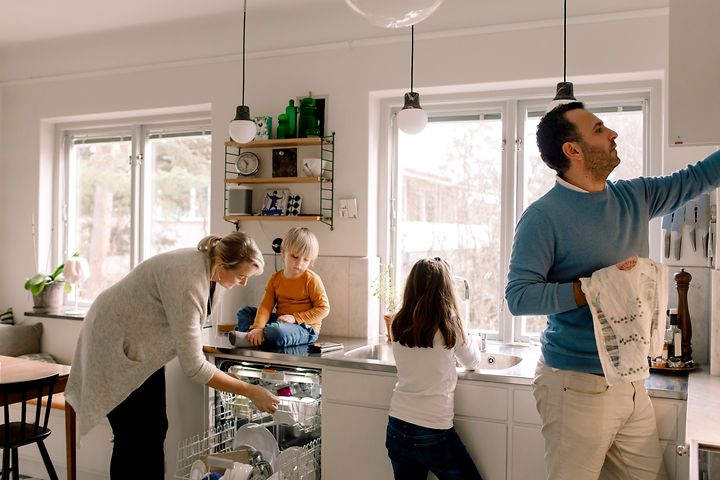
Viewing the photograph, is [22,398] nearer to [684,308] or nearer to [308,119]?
[308,119]

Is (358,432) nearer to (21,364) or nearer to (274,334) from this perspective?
(274,334)

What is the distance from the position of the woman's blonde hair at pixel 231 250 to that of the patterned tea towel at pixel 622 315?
1172 millimetres

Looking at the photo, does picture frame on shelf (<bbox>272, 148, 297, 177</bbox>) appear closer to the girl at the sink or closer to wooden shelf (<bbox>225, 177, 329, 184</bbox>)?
wooden shelf (<bbox>225, 177, 329, 184</bbox>)

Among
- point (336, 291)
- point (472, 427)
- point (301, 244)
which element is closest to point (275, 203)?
point (301, 244)

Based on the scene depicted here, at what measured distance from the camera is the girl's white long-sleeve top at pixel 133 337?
7.55 ft

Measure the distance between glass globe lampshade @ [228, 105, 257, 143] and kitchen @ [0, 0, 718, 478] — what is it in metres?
0.45

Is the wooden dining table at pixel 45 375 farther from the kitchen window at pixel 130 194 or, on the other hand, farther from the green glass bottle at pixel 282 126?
the green glass bottle at pixel 282 126

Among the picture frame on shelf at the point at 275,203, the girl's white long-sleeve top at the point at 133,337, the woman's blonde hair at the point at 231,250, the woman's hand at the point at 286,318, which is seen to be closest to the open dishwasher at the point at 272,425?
the woman's hand at the point at 286,318

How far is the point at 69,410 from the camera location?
3025mm

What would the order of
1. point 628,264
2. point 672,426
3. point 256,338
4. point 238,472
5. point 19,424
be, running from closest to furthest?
point 628,264 < point 672,426 < point 238,472 < point 19,424 < point 256,338

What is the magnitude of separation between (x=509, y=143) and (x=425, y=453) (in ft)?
5.39

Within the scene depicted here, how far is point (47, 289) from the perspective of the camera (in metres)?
4.16

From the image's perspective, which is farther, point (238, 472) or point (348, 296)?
point (348, 296)

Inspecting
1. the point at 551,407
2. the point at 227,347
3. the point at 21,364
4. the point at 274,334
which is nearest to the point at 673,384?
the point at 551,407
